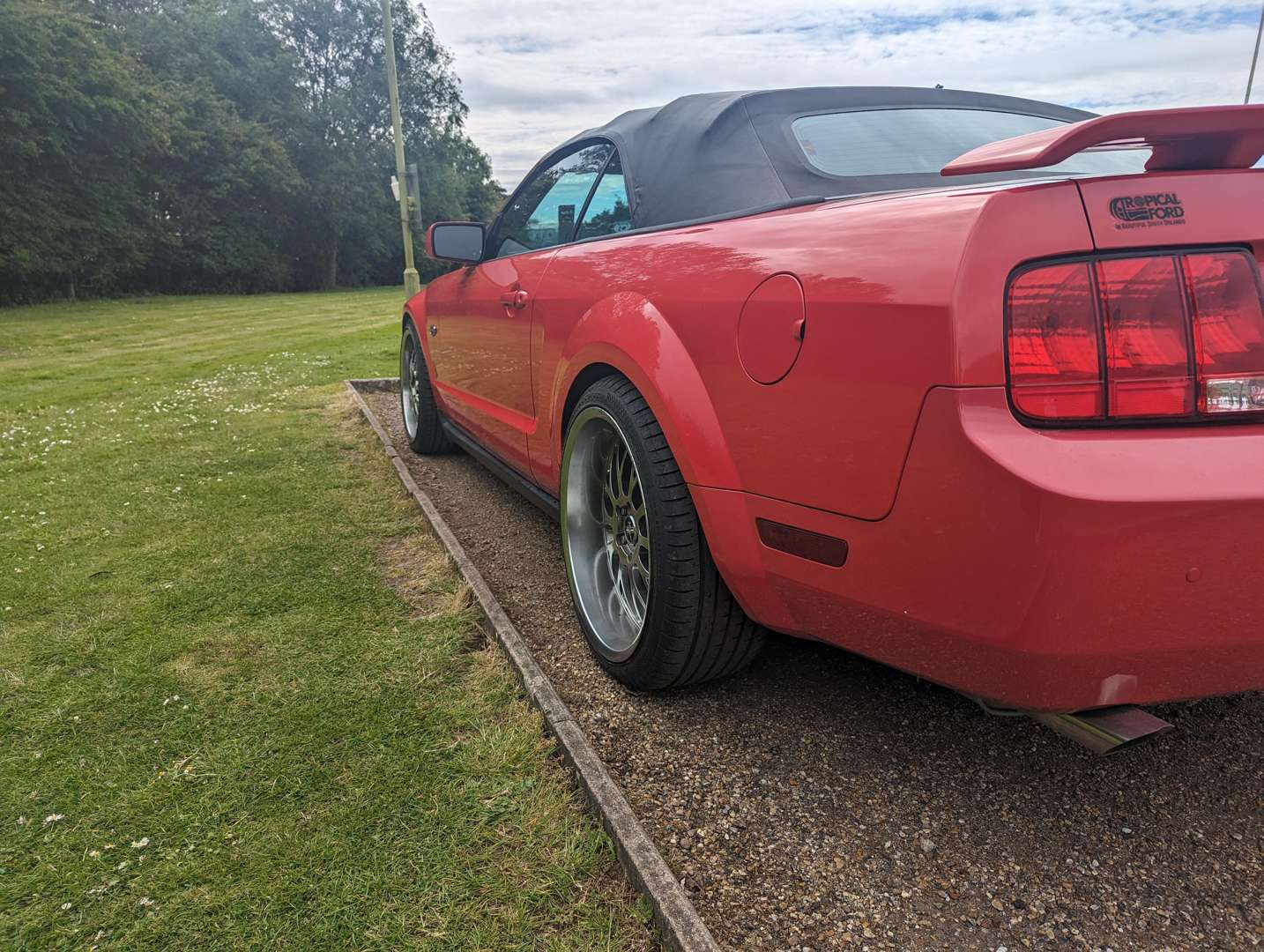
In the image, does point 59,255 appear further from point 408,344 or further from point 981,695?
point 981,695

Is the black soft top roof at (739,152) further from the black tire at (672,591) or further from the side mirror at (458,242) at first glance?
the side mirror at (458,242)

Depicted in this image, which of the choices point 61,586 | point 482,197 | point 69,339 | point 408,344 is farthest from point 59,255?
point 482,197

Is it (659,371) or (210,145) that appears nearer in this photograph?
(659,371)

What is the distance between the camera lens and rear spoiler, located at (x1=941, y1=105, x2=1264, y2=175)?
1.30m

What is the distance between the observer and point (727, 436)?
5.99 ft

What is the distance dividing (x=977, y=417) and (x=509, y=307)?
215 centimetres

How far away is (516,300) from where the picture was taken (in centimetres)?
308

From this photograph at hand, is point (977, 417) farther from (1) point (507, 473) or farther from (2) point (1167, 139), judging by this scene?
(1) point (507, 473)

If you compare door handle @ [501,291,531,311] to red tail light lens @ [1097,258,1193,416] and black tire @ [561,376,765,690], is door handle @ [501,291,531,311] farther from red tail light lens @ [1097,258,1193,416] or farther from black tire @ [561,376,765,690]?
red tail light lens @ [1097,258,1193,416]

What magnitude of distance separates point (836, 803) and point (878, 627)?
0.50 metres

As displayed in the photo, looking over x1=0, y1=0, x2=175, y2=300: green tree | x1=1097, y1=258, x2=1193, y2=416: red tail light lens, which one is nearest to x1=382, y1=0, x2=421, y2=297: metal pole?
x1=0, y1=0, x2=175, y2=300: green tree

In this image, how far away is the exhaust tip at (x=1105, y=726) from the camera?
4.81 ft

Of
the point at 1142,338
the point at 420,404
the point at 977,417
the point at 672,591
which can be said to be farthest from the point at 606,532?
the point at 420,404

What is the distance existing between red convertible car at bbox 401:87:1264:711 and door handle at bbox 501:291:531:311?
0.90 metres
